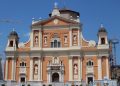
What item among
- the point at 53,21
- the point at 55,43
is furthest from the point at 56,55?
the point at 53,21

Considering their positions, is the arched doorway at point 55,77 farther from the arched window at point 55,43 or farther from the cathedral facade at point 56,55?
the arched window at point 55,43

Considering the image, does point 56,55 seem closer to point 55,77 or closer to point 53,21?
point 55,77

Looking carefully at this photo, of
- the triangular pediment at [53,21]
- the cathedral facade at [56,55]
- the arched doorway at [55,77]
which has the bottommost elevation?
the arched doorway at [55,77]

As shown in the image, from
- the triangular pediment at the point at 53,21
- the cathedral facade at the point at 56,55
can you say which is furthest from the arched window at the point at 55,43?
the triangular pediment at the point at 53,21

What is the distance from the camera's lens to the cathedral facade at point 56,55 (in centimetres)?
4750

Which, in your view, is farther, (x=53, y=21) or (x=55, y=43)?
(x=53, y=21)

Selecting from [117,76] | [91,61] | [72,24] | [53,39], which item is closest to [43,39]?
[53,39]

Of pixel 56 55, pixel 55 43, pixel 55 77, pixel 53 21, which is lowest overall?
pixel 55 77

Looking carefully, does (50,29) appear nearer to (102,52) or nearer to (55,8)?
(55,8)

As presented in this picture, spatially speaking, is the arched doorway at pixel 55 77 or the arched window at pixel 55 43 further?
the arched window at pixel 55 43

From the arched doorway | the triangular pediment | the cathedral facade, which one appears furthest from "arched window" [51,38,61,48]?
the arched doorway

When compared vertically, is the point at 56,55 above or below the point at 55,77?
above

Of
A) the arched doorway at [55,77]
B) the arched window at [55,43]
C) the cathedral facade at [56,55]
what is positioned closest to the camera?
the cathedral facade at [56,55]

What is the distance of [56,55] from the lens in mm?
49031
